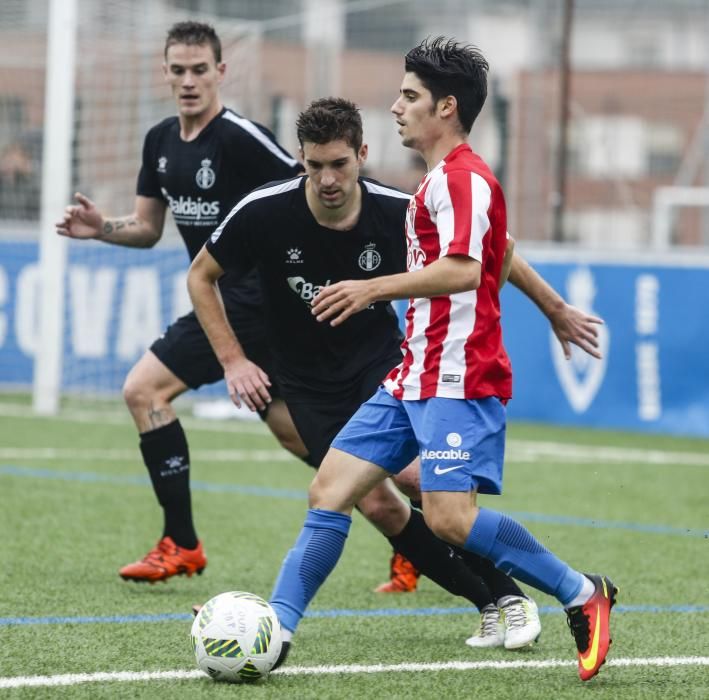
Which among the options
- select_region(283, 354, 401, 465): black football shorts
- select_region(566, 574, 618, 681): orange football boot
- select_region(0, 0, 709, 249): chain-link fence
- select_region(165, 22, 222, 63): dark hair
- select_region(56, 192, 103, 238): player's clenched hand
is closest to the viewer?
select_region(566, 574, 618, 681): orange football boot

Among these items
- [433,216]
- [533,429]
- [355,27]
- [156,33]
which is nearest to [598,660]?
[433,216]

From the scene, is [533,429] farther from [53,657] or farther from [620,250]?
[53,657]

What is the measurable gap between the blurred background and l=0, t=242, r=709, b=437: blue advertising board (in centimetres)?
2

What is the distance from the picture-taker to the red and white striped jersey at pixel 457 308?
4.63 meters

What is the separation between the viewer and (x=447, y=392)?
185 inches

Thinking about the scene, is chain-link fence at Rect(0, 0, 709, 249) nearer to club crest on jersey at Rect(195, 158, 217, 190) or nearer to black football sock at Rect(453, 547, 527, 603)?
club crest on jersey at Rect(195, 158, 217, 190)

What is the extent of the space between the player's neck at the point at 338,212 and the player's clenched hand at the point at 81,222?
1427mm

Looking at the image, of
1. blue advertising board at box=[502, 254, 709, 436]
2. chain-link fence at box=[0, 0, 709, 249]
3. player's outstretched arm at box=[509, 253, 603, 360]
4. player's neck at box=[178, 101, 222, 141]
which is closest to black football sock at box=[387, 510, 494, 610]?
player's outstretched arm at box=[509, 253, 603, 360]

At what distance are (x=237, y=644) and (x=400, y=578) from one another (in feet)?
6.41

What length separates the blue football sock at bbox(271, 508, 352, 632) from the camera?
4.69m

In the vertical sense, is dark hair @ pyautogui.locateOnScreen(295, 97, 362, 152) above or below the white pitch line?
above

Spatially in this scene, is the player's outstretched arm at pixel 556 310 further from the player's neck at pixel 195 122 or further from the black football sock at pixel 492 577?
the player's neck at pixel 195 122

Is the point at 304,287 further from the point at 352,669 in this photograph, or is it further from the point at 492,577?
the point at 352,669

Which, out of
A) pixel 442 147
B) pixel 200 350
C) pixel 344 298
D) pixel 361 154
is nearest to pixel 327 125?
pixel 361 154
